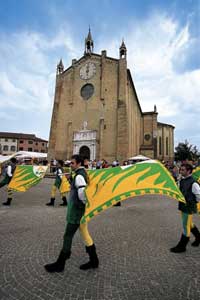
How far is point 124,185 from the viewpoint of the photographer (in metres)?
3.40

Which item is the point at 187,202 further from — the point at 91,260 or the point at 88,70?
the point at 88,70

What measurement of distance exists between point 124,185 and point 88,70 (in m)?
31.5

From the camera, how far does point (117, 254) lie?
3.78 meters

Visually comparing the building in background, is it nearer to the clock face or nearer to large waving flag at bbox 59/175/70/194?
the clock face

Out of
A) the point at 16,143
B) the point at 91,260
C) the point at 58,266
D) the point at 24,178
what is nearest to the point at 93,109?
the point at 24,178

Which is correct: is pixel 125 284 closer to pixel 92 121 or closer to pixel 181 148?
pixel 92 121

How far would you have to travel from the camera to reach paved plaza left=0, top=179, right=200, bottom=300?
8.61 ft

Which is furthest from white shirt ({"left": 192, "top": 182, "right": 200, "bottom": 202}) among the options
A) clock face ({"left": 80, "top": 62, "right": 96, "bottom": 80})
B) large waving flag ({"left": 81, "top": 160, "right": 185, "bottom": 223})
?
clock face ({"left": 80, "top": 62, "right": 96, "bottom": 80})

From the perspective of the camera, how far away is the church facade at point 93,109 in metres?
27.7

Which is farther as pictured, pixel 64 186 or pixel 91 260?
pixel 64 186

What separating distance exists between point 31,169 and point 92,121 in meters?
21.8

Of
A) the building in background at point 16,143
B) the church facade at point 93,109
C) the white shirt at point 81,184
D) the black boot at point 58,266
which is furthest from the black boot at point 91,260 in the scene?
the building in background at point 16,143

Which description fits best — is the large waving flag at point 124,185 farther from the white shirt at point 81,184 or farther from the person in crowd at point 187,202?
the person in crowd at point 187,202

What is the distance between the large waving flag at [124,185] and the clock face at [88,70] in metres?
30.2
